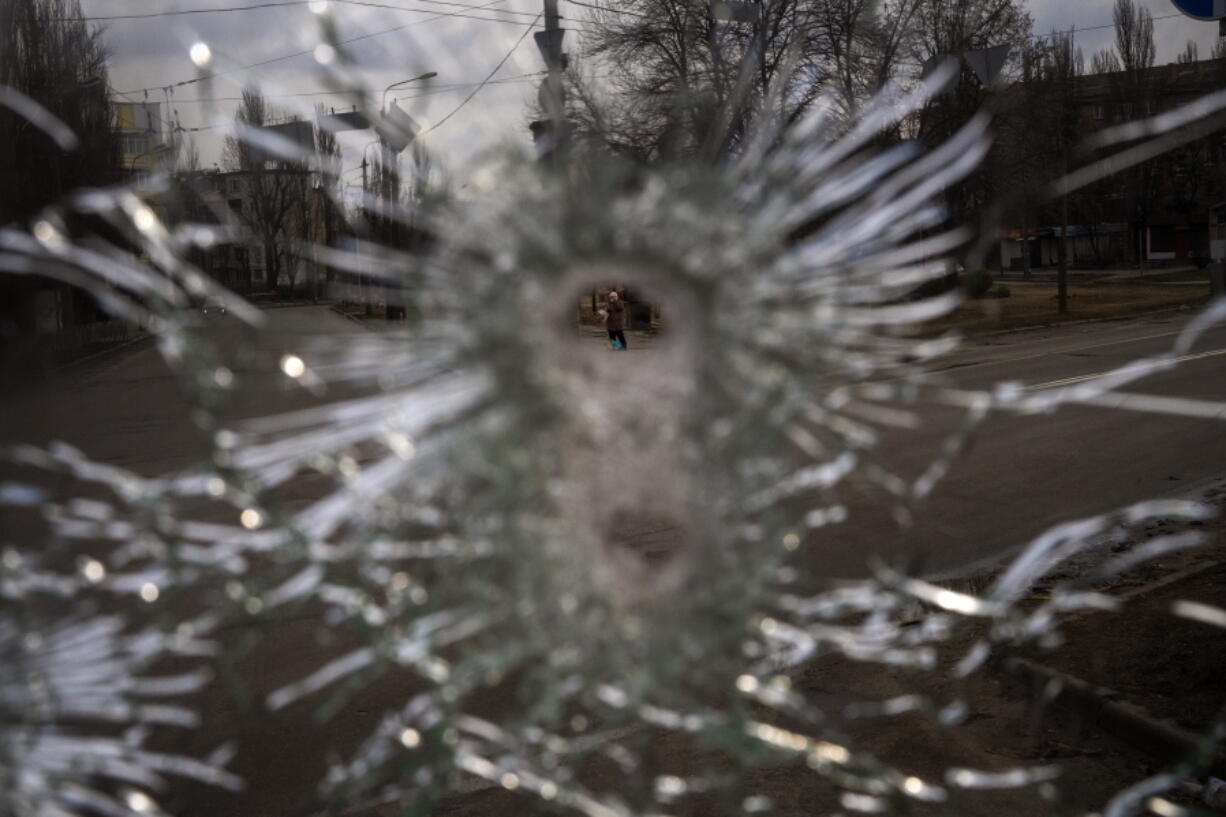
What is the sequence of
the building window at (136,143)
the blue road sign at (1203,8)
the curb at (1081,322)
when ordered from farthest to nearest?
the blue road sign at (1203,8)
the curb at (1081,322)
the building window at (136,143)

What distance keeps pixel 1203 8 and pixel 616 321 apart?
758 mm

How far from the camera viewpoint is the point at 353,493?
2.84 feet

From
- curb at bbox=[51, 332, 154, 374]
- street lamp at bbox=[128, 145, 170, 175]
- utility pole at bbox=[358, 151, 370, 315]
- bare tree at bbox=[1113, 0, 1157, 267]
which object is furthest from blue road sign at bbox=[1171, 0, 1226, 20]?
curb at bbox=[51, 332, 154, 374]

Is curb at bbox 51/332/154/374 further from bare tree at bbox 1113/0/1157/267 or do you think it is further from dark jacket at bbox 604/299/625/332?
bare tree at bbox 1113/0/1157/267

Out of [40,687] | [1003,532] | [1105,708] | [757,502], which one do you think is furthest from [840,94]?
[1003,532]

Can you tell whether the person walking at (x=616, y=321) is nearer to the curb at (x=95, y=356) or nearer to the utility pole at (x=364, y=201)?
the utility pole at (x=364, y=201)

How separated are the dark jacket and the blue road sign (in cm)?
69

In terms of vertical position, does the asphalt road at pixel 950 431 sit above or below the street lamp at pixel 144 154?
below

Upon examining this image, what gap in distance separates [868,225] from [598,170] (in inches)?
8.6

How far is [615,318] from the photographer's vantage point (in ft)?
3.41

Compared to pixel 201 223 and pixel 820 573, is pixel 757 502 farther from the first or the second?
pixel 201 223

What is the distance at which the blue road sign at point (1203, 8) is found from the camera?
1.18 m

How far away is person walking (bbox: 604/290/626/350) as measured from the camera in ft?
3.01

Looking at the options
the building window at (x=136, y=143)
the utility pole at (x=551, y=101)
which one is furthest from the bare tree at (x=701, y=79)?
the building window at (x=136, y=143)
